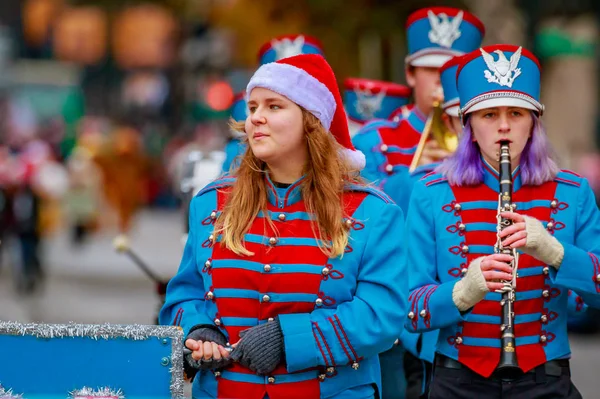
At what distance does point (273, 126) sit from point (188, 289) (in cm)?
74

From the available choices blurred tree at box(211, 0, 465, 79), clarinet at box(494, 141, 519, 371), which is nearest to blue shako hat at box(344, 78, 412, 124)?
clarinet at box(494, 141, 519, 371)

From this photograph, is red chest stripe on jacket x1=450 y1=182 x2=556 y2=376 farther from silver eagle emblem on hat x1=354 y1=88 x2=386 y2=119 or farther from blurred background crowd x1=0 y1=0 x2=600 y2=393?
silver eagle emblem on hat x1=354 y1=88 x2=386 y2=119

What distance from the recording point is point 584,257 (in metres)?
5.24

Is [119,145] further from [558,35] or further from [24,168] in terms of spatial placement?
[558,35]

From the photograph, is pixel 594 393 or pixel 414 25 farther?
pixel 594 393

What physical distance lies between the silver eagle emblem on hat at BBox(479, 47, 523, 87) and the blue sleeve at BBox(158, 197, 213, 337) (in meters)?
1.37

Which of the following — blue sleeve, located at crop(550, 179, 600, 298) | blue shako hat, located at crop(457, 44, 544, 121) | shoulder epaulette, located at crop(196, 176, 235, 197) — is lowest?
blue sleeve, located at crop(550, 179, 600, 298)

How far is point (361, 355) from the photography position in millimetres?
4738

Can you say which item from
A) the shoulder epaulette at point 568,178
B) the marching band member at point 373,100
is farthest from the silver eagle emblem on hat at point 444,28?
the shoulder epaulette at point 568,178

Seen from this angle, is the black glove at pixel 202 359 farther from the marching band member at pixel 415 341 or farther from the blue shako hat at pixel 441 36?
the blue shako hat at pixel 441 36

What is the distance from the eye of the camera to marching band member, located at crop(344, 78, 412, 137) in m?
8.80

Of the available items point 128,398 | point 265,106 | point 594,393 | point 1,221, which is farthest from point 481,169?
point 1,221

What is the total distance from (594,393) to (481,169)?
7.32 m

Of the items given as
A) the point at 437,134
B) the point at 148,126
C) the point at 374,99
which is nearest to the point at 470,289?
the point at 437,134
